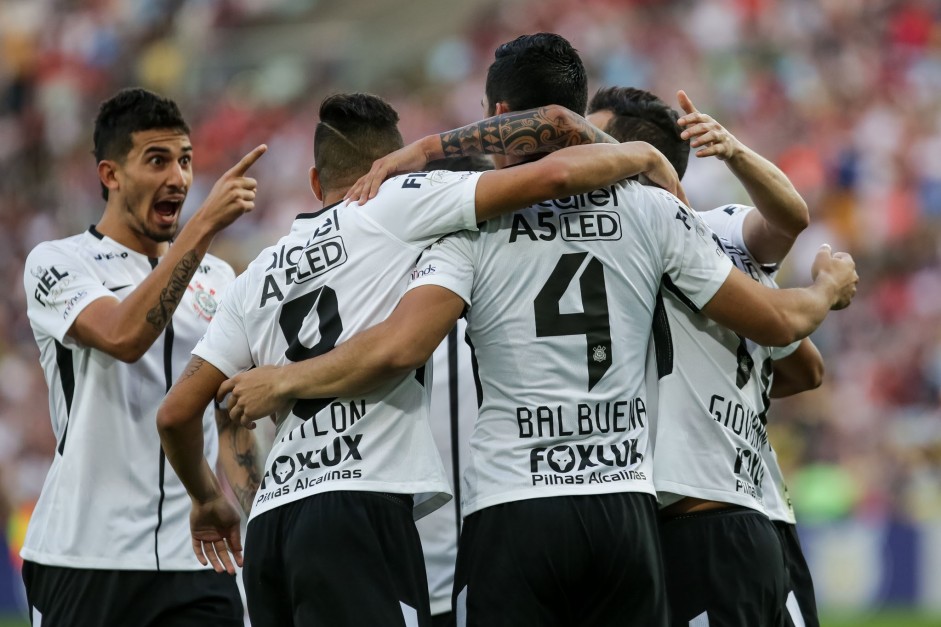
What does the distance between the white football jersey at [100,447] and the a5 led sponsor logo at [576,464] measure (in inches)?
75.2

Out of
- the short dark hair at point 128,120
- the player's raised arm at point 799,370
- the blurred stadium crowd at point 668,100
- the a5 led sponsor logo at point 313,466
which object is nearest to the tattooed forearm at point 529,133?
the a5 led sponsor logo at point 313,466

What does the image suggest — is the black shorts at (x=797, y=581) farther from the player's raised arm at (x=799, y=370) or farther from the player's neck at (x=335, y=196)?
the player's neck at (x=335, y=196)

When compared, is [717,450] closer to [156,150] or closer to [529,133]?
[529,133]

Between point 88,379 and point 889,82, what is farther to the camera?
point 889,82

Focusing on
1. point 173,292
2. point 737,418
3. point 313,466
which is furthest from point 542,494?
point 173,292

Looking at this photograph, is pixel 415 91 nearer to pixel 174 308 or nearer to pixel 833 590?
pixel 833 590

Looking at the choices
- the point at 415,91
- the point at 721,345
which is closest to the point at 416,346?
the point at 721,345

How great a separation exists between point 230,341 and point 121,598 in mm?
1446

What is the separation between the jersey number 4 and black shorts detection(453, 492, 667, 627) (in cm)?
42

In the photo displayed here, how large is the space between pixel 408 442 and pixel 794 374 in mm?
1750

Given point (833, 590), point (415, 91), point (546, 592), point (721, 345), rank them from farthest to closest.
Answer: point (415, 91) → point (833, 590) → point (721, 345) → point (546, 592)

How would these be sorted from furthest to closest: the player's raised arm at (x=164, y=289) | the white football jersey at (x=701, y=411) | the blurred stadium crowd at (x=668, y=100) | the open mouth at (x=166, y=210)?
1. the blurred stadium crowd at (x=668, y=100)
2. the open mouth at (x=166, y=210)
3. the player's raised arm at (x=164, y=289)
4. the white football jersey at (x=701, y=411)

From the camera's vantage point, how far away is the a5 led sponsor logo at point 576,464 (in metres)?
4.07

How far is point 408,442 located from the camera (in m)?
4.20
